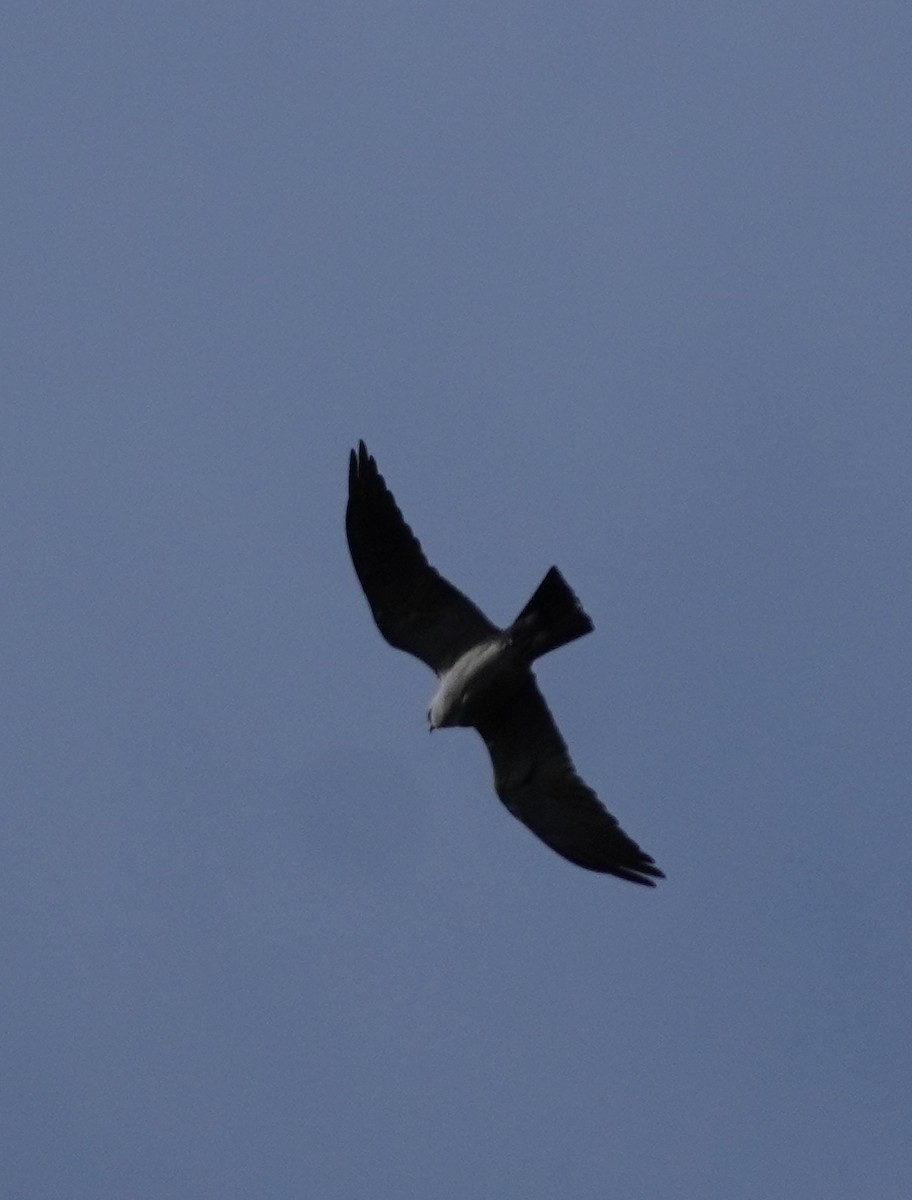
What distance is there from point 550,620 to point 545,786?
1562 millimetres

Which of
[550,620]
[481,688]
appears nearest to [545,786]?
[481,688]

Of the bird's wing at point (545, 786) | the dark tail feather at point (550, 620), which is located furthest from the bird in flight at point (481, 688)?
the dark tail feather at point (550, 620)

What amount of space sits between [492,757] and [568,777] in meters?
0.64

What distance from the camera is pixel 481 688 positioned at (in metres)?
15.2

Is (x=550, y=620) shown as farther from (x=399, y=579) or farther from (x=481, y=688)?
(x=399, y=579)

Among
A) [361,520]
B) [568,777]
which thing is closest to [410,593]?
[361,520]

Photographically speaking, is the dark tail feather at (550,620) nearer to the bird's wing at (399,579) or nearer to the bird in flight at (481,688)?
the bird in flight at (481,688)

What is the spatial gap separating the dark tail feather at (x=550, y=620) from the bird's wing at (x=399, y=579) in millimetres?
628

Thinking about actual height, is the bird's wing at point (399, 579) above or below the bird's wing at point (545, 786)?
above

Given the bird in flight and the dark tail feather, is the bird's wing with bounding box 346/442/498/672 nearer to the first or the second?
the bird in flight

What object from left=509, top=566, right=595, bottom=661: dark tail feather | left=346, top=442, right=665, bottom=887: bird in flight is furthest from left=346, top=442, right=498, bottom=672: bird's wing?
left=509, top=566, right=595, bottom=661: dark tail feather

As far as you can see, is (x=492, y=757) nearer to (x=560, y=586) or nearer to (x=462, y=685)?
(x=462, y=685)

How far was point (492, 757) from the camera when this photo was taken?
619 inches

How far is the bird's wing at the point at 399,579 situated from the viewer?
1553 centimetres
